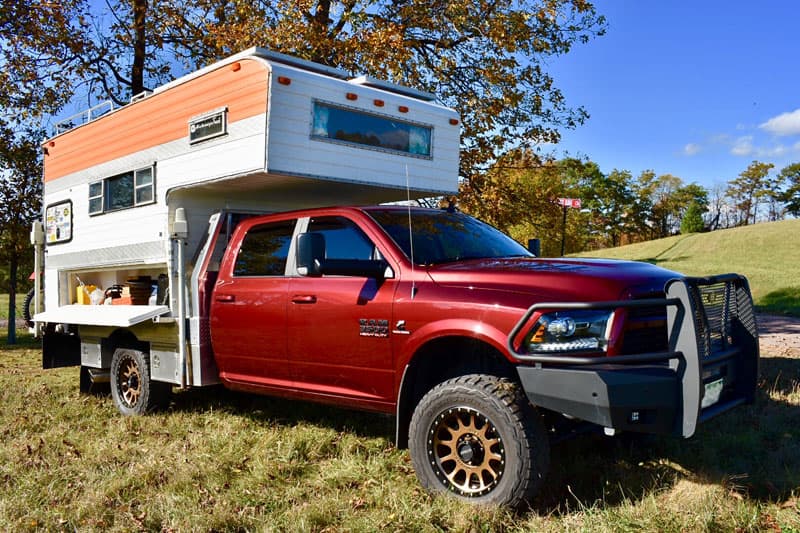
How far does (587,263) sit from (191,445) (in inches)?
130

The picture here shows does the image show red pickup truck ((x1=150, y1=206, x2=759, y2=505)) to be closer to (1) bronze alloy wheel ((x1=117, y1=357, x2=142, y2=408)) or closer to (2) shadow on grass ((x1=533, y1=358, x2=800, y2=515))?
(2) shadow on grass ((x1=533, y1=358, x2=800, y2=515))

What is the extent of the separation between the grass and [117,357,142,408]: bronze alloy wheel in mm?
395

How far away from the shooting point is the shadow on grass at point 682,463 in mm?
4180

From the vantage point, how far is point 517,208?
45.2 feet

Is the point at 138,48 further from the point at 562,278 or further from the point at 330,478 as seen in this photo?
the point at 562,278

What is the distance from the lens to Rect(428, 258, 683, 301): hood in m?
3.93

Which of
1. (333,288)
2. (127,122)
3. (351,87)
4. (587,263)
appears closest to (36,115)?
(127,122)

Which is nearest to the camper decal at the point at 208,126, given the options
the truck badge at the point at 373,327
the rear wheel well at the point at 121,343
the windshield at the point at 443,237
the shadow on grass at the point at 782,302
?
the windshield at the point at 443,237

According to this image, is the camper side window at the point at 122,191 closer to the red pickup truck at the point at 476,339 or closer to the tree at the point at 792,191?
the red pickup truck at the point at 476,339

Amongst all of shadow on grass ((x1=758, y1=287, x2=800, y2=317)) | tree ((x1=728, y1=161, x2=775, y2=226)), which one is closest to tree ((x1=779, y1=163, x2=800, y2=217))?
tree ((x1=728, y1=161, x2=775, y2=226))

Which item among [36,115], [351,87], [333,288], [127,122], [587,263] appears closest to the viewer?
[587,263]

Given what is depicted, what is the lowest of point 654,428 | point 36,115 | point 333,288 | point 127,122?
point 654,428

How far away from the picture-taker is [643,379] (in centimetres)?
368

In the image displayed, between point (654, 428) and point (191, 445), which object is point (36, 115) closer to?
point (191, 445)
